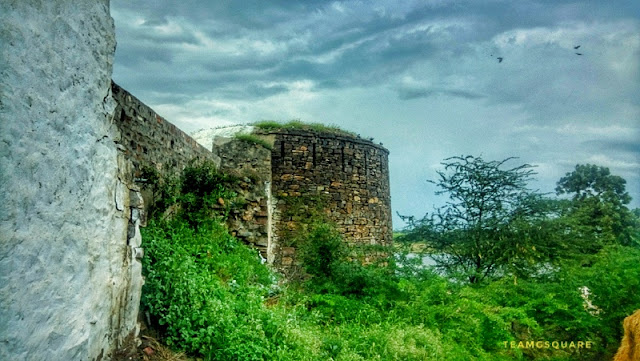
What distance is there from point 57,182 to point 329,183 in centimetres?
1048

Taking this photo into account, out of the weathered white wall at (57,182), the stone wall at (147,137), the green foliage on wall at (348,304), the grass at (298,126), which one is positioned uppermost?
the grass at (298,126)

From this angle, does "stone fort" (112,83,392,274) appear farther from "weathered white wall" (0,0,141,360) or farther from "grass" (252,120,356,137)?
"weathered white wall" (0,0,141,360)

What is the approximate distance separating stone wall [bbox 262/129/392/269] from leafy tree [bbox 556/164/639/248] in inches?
223

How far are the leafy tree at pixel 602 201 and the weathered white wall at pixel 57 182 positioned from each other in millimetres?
12740

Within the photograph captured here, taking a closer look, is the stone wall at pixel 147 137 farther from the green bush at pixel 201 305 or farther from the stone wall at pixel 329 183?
the stone wall at pixel 329 183

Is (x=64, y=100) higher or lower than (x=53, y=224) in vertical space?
higher

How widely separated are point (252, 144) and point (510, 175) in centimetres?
678

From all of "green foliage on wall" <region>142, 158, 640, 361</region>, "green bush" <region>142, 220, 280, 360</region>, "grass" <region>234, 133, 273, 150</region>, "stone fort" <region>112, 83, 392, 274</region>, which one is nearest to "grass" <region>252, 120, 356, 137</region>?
"stone fort" <region>112, 83, 392, 274</region>

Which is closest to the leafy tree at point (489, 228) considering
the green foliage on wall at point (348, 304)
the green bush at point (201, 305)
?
the green foliage on wall at point (348, 304)

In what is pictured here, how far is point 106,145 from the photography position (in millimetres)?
2682

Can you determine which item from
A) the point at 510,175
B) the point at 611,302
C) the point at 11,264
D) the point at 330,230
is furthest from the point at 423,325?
the point at 510,175

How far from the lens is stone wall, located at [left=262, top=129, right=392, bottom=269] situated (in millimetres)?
12078

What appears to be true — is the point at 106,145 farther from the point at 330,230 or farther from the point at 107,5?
the point at 330,230

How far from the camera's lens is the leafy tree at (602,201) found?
52.7ft
